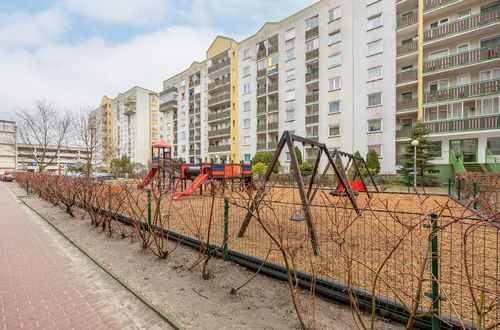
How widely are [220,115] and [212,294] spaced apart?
38755 millimetres

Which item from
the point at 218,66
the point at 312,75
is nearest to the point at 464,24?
the point at 312,75

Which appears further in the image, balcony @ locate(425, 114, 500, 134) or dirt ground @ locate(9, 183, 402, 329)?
balcony @ locate(425, 114, 500, 134)

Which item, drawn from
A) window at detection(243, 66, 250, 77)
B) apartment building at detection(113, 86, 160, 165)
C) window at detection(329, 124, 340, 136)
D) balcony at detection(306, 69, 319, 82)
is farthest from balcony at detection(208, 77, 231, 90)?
apartment building at detection(113, 86, 160, 165)

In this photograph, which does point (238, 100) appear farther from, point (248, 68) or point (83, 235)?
point (83, 235)

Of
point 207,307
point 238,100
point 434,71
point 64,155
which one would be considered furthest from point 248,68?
point 64,155

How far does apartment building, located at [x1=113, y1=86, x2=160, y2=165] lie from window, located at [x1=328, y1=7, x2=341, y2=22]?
48181mm

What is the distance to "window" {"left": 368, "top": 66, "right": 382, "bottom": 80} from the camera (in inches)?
971

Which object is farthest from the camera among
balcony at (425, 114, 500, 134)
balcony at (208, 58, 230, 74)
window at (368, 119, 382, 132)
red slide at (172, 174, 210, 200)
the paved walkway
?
balcony at (208, 58, 230, 74)

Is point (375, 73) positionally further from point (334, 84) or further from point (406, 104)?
point (406, 104)

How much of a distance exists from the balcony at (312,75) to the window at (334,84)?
204 cm

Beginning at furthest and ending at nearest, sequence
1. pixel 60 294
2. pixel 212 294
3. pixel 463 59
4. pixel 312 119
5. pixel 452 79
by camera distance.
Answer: pixel 312 119, pixel 452 79, pixel 463 59, pixel 60 294, pixel 212 294

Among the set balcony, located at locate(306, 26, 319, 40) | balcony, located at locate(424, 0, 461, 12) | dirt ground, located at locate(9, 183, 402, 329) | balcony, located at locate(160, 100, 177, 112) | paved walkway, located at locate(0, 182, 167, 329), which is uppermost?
balcony, located at locate(306, 26, 319, 40)

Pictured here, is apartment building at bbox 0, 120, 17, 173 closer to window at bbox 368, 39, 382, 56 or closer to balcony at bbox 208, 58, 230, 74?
balcony at bbox 208, 58, 230, 74

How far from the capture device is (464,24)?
20.4 metres
